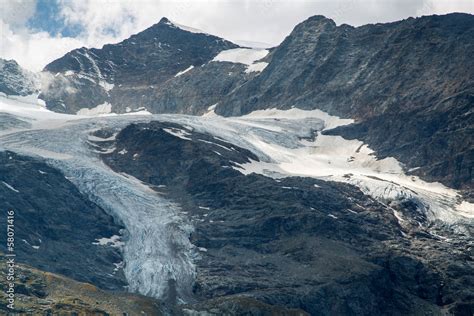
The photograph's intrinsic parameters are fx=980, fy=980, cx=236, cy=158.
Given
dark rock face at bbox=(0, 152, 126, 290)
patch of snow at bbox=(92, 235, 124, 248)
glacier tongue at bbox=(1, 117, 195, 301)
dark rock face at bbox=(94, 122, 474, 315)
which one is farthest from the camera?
patch of snow at bbox=(92, 235, 124, 248)

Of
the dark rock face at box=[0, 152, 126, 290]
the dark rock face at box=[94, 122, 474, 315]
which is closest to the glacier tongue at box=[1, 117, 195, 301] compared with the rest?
the dark rock face at box=[0, 152, 126, 290]

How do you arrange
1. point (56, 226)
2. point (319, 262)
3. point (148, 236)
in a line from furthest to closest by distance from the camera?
point (56, 226), point (148, 236), point (319, 262)

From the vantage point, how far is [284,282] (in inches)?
6604

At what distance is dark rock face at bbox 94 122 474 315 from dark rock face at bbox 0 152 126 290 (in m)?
16.8

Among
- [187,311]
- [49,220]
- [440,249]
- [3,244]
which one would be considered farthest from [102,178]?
[440,249]

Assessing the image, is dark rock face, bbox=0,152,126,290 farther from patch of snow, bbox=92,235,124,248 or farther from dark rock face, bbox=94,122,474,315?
dark rock face, bbox=94,122,474,315

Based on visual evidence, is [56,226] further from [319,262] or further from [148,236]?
[319,262]

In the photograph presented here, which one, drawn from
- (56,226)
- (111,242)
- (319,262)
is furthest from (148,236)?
(319,262)

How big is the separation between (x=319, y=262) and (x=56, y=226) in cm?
4886

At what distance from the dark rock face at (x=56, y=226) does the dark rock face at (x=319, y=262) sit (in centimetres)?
1684

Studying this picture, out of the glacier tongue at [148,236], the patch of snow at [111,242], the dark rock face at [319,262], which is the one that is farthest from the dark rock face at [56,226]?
the dark rock face at [319,262]

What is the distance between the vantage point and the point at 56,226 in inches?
7131

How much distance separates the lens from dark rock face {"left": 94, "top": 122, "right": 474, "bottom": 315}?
6471 inches

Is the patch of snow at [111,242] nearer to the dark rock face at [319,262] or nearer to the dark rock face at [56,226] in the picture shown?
the dark rock face at [56,226]
